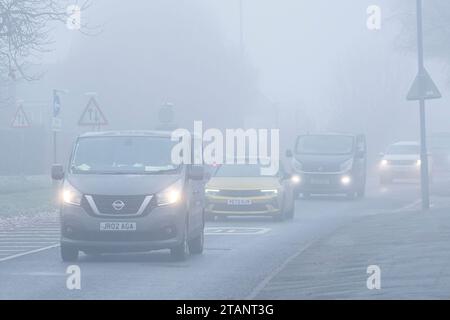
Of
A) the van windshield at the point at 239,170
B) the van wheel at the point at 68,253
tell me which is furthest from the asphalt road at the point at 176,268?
the van windshield at the point at 239,170

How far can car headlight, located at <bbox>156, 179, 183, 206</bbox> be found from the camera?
60.4ft

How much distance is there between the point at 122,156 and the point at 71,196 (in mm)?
1321

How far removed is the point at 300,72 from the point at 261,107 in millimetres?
49208

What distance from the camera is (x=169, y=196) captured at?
1847 cm

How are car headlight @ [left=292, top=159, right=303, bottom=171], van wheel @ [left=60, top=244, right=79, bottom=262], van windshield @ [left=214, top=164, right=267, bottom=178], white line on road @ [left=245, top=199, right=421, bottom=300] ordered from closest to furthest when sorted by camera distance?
white line on road @ [left=245, top=199, right=421, bottom=300], van wheel @ [left=60, top=244, right=79, bottom=262], van windshield @ [left=214, top=164, right=267, bottom=178], car headlight @ [left=292, top=159, right=303, bottom=171]

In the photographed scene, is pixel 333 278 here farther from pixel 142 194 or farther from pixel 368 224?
pixel 368 224

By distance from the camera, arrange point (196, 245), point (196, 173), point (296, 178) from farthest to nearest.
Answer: point (296, 178), point (196, 245), point (196, 173)

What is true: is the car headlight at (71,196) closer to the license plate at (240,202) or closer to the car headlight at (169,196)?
the car headlight at (169,196)

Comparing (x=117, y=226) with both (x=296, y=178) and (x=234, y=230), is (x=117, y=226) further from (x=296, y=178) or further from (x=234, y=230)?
(x=296, y=178)

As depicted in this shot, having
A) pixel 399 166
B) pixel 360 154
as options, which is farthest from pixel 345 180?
pixel 399 166

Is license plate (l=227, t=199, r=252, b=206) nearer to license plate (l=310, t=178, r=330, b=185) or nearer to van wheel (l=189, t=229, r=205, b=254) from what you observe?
van wheel (l=189, t=229, r=205, b=254)

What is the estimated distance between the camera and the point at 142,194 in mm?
18375

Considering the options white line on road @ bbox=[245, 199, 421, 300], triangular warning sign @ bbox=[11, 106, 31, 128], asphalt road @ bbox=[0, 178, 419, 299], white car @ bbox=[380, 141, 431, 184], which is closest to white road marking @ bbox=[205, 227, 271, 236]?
asphalt road @ bbox=[0, 178, 419, 299]

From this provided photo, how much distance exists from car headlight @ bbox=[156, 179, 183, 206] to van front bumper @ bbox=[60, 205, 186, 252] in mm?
81
